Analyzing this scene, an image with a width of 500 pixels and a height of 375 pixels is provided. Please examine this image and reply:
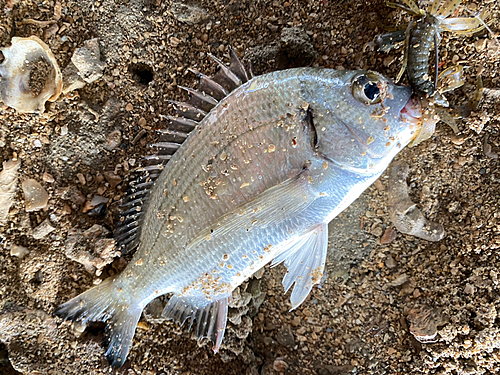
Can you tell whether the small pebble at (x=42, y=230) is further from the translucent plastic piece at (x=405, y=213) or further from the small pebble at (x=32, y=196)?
the translucent plastic piece at (x=405, y=213)

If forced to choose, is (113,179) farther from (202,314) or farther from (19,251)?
(202,314)

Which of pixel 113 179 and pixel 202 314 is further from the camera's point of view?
pixel 113 179

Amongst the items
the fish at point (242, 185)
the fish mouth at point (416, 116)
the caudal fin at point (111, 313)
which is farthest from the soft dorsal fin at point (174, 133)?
the fish mouth at point (416, 116)

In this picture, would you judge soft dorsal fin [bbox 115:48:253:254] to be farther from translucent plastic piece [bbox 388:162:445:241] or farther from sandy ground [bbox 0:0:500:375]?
translucent plastic piece [bbox 388:162:445:241]

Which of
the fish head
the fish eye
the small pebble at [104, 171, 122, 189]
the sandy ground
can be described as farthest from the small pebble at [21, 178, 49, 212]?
the fish eye

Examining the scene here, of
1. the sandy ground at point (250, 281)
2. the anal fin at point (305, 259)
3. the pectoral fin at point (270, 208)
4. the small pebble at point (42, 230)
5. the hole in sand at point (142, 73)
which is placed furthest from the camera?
the hole in sand at point (142, 73)

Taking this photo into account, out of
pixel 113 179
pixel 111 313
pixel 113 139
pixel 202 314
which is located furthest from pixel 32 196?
pixel 202 314

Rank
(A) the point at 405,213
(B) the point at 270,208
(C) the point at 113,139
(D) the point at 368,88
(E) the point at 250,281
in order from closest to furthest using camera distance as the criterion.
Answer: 1. (D) the point at 368,88
2. (B) the point at 270,208
3. (A) the point at 405,213
4. (C) the point at 113,139
5. (E) the point at 250,281
